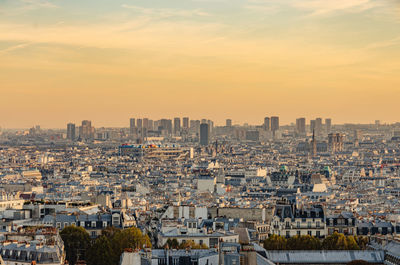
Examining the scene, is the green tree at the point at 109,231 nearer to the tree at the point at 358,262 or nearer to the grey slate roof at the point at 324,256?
the grey slate roof at the point at 324,256

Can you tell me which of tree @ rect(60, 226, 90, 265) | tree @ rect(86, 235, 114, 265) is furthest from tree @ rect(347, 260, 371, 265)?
tree @ rect(60, 226, 90, 265)

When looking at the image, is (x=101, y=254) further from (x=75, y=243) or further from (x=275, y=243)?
(x=275, y=243)

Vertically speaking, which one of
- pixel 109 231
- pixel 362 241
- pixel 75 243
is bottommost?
pixel 362 241

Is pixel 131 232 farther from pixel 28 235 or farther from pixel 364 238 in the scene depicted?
pixel 364 238

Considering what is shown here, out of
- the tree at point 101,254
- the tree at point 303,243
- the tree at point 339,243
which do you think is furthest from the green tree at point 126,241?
the tree at point 339,243

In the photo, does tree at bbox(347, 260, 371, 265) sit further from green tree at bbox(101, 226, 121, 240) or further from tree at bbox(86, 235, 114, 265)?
green tree at bbox(101, 226, 121, 240)

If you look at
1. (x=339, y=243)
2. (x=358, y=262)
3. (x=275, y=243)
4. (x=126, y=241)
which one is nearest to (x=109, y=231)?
(x=126, y=241)
